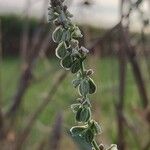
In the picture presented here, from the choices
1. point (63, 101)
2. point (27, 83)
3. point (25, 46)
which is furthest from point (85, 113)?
point (63, 101)

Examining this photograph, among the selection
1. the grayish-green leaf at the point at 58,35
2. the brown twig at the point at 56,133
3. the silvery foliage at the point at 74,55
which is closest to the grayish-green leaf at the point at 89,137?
the silvery foliage at the point at 74,55

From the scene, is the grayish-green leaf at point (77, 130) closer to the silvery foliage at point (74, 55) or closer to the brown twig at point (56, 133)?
the silvery foliage at point (74, 55)


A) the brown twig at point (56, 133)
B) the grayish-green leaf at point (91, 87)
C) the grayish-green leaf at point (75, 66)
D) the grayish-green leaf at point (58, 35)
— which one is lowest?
the brown twig at point (56, 133)

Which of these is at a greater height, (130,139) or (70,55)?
(70,55)

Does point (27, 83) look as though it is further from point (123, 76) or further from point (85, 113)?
point (85, 113)

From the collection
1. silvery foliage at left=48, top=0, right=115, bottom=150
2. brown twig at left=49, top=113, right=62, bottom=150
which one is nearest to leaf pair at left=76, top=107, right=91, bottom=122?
silvery foliage at left=48, top=0, right=115, bottom=150

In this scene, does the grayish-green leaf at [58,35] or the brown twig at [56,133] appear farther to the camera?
the brown twig at [56,133]

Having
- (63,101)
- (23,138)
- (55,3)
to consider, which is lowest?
(63,101)

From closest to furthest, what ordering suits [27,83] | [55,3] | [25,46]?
[55,3]
[27,83]
[25,46]

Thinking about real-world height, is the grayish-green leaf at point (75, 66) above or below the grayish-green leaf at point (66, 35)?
below
